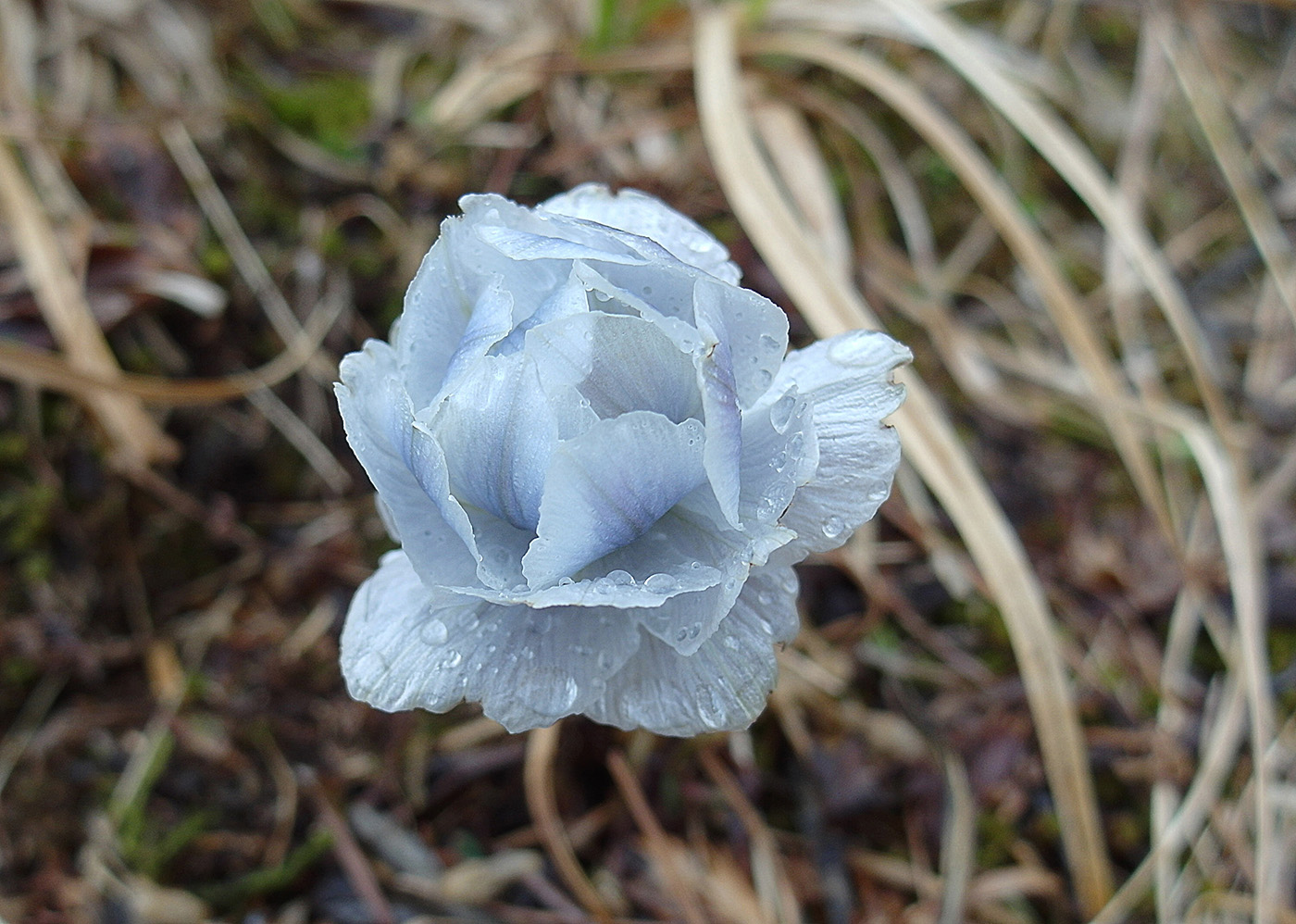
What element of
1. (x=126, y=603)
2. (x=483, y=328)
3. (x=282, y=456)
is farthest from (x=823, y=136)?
(x=126, y=603)

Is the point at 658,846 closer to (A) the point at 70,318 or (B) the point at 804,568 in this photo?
(B) the point at 804,568

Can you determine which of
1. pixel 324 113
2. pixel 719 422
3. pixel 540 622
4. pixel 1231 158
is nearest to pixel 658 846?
pixel 540 622

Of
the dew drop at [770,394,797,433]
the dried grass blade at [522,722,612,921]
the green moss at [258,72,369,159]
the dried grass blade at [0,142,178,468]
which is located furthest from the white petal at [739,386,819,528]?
the green moss at [258,72,369,159]

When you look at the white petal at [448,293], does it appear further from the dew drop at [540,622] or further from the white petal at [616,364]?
the dew drop at [540,622]

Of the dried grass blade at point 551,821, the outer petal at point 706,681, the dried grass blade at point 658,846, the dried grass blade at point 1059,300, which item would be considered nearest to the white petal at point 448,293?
the outer petal at point 706,681

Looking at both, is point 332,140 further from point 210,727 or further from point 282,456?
point 210,727

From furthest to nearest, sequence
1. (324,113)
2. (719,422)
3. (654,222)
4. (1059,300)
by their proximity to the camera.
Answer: (324,113), (1059,300), (654,222), (719,422)
